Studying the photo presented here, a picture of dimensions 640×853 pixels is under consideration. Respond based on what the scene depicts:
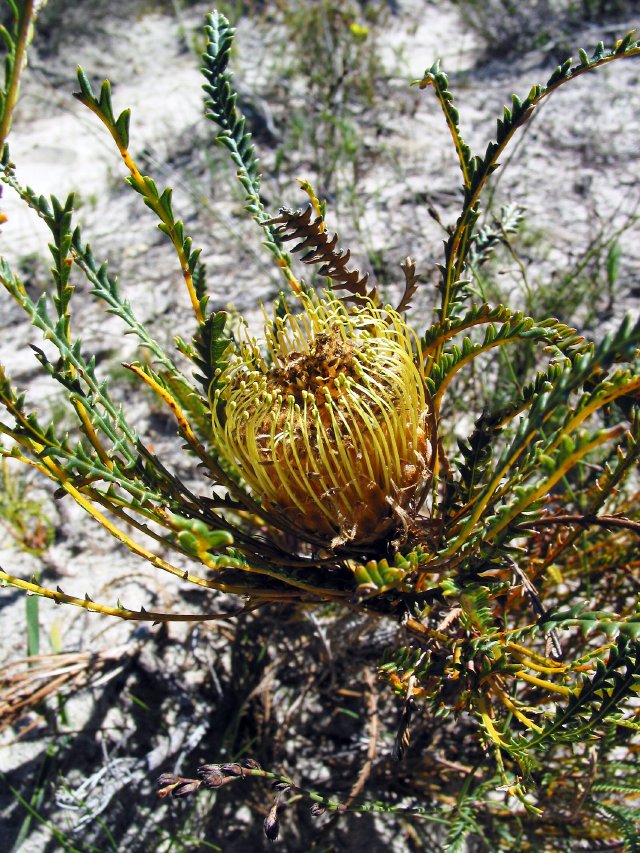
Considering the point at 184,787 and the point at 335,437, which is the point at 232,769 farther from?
the point at 335,437

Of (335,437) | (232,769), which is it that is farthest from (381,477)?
(232,769)

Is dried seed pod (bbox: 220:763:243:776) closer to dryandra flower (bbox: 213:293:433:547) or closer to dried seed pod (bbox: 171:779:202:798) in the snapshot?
dried seed pod (bbox: 171:779:202:798)

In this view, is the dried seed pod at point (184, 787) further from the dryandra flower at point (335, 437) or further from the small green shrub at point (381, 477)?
the dryandra flower at point (335, 437)

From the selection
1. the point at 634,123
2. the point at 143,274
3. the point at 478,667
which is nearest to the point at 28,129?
the point at 143,274

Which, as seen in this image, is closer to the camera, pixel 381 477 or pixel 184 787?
pixel 184 787

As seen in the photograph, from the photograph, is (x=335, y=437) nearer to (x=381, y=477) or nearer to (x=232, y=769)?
(x=381, y=477)

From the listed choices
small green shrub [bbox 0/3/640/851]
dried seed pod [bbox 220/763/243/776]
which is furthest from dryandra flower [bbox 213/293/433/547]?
dried seed pod [bbox 220/763/243/776]

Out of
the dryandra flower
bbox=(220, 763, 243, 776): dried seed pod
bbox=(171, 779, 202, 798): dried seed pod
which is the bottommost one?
bbox=(220, 763, 243, 776): dried seed pod

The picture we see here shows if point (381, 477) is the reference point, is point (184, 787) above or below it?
below

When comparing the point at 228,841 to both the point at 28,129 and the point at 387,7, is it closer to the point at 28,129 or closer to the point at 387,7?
the point at 28,129
